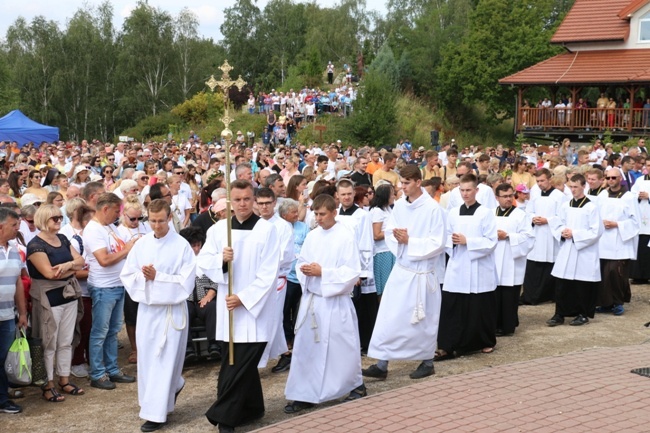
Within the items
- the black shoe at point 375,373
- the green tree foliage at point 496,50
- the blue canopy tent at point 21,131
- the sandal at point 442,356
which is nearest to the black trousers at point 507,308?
the sandal at point 442,356

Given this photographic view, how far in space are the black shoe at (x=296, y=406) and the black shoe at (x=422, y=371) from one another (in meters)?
1.35

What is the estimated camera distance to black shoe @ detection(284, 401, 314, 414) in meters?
7.46

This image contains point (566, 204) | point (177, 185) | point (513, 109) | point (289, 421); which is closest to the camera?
point (289, 421)

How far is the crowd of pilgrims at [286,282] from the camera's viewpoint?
7.02 m

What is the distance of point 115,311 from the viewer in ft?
27.5

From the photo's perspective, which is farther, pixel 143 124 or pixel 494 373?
pixel 143 124

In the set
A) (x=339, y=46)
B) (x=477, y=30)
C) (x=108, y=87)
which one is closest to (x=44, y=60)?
(x=108, y=87)

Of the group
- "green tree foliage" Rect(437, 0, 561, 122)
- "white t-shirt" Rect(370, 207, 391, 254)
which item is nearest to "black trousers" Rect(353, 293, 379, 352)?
"white t-shirt" Rect(370, 207, 391, 254)

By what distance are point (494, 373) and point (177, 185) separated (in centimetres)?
622

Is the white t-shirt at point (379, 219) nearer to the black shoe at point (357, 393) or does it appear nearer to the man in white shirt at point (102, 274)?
the black shoe at point (357, 393)

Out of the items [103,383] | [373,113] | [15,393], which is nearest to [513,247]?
[103,383]

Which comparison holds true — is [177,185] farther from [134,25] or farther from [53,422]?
[134,25]

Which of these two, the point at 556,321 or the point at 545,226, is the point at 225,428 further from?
the point at 545,226

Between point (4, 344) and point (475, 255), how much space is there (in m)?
4.84
